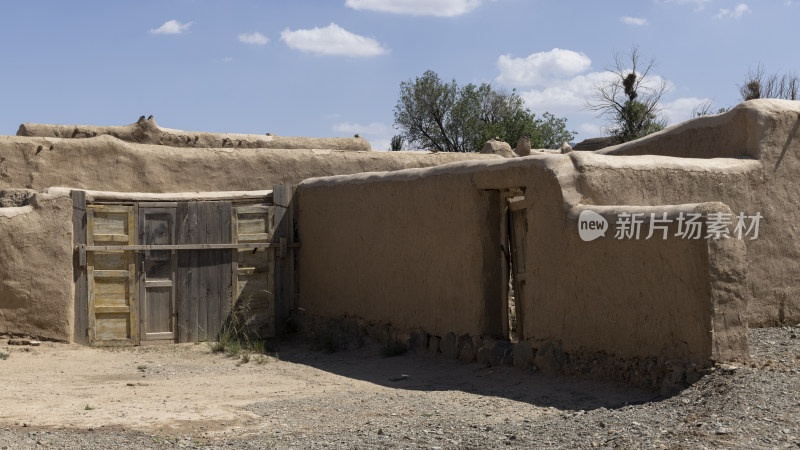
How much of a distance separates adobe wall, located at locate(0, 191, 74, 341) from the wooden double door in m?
0.32

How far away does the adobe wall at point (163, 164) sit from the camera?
10.2m

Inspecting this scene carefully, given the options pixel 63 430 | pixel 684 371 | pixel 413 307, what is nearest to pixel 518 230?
pixel 413 307

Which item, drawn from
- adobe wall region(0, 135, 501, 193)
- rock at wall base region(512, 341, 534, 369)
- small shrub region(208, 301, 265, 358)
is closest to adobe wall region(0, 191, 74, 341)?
adobe wall region(0, 135, 501, 193)

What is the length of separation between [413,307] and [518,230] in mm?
1601

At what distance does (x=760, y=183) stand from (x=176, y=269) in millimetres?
6557

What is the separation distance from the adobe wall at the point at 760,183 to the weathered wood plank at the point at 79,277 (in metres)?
6.17

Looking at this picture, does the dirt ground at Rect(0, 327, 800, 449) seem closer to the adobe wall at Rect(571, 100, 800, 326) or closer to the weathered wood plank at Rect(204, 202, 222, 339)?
the adobe wall at Rect(571, 100, 800, 326)

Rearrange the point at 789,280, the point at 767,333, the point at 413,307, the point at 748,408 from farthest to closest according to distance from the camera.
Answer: the point at 413,307 → the point at 789,280 → the point at 767,333 → the point at 748,408

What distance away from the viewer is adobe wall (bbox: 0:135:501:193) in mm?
10242

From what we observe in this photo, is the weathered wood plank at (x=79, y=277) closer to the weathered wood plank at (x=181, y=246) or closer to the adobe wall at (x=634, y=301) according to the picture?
the weathered wood plank at (x=181, y=246)

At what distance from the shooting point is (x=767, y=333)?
25.2ft

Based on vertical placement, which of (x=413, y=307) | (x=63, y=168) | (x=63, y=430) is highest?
(x=63, y=168)

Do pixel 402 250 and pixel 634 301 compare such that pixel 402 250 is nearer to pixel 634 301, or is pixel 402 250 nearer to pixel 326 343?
pixel 326 343

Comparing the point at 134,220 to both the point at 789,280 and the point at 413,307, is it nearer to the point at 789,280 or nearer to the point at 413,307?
the point at 413,307
